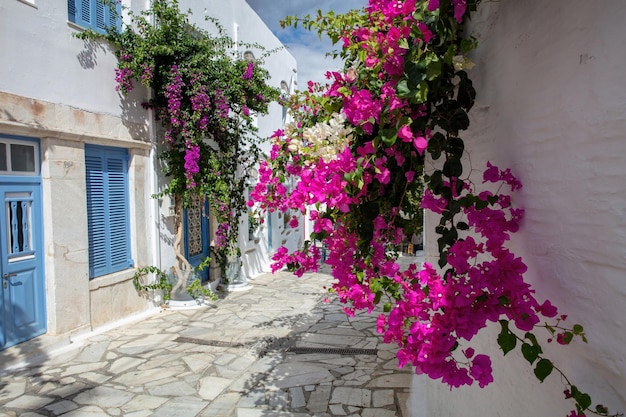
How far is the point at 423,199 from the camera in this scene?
1.57 meters

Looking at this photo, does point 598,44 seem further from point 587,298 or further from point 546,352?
point 546,352

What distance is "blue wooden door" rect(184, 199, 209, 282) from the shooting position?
330 inches

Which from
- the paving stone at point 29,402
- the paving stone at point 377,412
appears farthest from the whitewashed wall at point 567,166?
the paving stone at point 29,402

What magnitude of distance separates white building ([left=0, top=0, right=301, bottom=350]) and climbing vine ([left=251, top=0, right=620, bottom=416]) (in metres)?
4.25

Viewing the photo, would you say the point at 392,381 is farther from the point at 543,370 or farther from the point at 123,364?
the point at 543,370

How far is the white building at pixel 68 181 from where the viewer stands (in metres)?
4.97

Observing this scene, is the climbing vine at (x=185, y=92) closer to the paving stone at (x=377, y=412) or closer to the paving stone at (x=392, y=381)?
the paving stone at (x=392, y=381)

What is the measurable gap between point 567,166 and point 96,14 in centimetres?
666

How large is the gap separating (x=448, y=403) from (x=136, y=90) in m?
6.33

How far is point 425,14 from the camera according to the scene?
1.39m

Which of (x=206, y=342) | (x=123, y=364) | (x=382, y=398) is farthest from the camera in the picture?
(x=206, y=342)

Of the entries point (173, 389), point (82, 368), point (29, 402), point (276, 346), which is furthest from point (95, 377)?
point (276, 346)

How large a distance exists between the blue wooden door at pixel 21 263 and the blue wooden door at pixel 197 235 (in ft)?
9.63

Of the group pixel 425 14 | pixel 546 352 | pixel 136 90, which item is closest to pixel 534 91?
pixel 425 14
